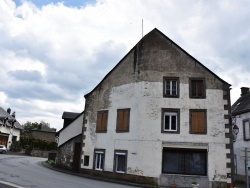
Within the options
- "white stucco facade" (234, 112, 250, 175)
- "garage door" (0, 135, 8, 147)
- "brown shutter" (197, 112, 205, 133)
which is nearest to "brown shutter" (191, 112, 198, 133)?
"brown shutter" (197, 112, 205, 133)

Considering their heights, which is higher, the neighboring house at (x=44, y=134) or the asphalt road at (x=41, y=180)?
the neighboring house at (x=44, y=134)

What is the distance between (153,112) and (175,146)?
287 centimetres

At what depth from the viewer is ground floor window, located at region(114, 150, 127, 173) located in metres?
20.4

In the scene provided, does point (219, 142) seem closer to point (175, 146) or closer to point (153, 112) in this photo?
point (175, 146)

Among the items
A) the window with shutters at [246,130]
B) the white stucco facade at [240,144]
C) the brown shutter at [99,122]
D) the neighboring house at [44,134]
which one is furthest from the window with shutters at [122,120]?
the neighboring house at [44,134]

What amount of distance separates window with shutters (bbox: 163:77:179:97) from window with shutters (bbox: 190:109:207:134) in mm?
1895

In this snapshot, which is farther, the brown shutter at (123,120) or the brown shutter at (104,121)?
the brown shutter at (104,121)

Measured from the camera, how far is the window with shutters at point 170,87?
20.6 metres

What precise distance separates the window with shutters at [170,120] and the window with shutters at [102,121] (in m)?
4.92

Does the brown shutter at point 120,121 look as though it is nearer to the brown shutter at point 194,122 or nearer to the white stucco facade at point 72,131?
the brown shutter at point 194,122

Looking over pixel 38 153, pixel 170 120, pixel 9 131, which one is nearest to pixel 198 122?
pixel 170 120

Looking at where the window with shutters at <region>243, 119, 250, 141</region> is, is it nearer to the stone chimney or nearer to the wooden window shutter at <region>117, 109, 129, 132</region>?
the stone chimney

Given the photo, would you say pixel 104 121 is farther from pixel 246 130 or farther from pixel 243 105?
Result: pixel 243 105

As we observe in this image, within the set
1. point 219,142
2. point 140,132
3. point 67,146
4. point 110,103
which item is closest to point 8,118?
point 67,146
